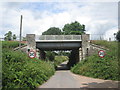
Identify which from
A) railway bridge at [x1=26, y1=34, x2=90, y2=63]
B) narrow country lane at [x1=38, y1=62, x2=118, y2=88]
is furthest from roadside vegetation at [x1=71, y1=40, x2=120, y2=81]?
railway bridge at [x1=26, y1=34, x2=90, y2=63]

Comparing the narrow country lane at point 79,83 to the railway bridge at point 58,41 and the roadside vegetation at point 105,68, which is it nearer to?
the roadside vegetation at point 105,68

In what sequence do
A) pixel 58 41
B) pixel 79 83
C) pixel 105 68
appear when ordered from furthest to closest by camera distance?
pixel 58 41 → pixel 105 68 → pixel 79 83

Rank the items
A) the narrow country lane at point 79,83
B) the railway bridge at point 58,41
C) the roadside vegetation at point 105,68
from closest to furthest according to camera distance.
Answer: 1. the narrow country lane at point 79,83
2. the roadside vegetation at point 105,68
3. the railway bridge at point 58,41

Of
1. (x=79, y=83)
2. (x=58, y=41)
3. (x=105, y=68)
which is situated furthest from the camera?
(x=58, y=41)

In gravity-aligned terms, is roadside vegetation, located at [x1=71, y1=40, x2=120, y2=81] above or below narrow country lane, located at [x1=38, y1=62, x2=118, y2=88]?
above

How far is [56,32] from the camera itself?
258 ft

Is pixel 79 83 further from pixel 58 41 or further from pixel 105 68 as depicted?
pixel 58 41

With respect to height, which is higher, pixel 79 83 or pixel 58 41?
pixel 58 41

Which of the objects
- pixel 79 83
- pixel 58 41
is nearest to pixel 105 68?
pixel 79 83

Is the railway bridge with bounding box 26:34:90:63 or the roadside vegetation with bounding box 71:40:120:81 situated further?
the railway bridge with bounding box 26:34:90:63

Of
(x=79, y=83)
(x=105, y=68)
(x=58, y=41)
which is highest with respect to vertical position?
(x=58, y=41)

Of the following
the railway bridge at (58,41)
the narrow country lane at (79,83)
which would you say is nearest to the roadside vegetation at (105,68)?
the narrow country lane at (79,83)

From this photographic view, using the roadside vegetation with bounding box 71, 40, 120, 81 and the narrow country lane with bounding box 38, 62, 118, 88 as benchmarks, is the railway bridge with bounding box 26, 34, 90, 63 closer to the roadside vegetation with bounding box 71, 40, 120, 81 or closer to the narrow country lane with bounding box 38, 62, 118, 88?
the roadside vegetation with bounding box 71, 40, 120, 81

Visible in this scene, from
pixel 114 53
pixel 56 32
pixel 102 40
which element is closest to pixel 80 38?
pixel 102 40
